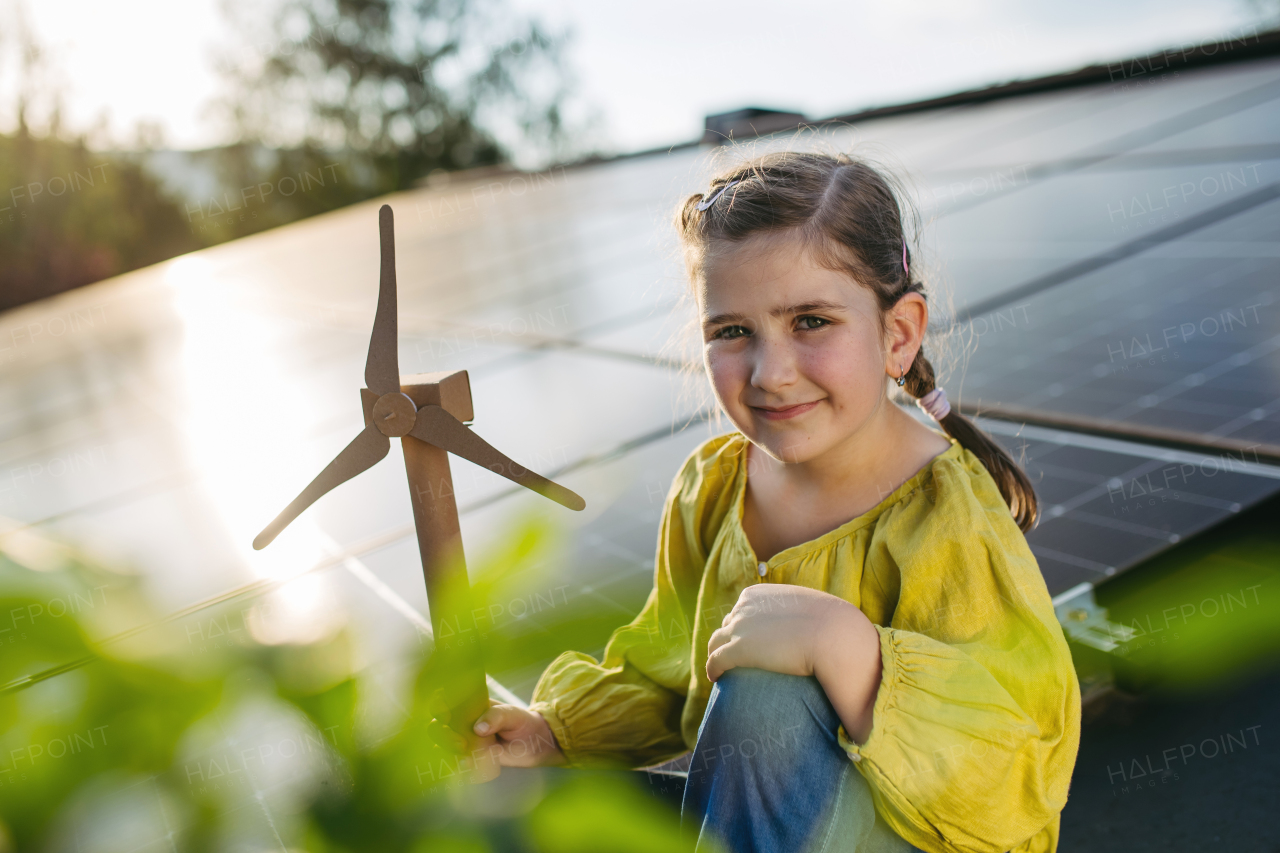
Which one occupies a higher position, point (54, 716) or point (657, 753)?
point (54, 716)

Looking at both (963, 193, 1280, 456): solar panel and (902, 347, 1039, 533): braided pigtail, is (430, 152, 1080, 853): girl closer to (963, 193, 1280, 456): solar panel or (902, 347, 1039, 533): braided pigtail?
(902, 347, 1039, 533): braided pigtail

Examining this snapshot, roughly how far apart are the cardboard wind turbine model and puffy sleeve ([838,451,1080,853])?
1.88 feet

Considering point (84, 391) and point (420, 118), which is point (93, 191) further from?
point (84, 391)

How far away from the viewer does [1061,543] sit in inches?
103

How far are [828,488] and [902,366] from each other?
0.82 feet

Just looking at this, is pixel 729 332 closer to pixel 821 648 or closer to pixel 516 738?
pixel 821 648

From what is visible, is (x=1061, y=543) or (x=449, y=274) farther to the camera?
(x=449, y=274)

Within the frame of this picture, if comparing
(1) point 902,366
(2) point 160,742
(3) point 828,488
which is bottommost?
(3) point 828,488

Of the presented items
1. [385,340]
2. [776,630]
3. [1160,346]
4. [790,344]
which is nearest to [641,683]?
[776,630]

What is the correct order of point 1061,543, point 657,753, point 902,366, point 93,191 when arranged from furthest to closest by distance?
point 93,191
point 1061,543
point 657,753
point 902,366

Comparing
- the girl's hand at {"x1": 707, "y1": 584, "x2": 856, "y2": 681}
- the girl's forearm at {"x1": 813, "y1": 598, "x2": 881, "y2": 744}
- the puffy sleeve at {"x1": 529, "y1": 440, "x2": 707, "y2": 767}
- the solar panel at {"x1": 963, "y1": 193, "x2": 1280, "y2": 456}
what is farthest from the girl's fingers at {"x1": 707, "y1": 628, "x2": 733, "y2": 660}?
the solar panel at {"x1": 963, "y1": 193, "x2": 1280, "y2": 456}

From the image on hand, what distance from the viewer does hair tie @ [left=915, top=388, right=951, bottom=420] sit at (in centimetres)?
181

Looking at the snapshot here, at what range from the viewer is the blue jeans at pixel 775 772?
1.38m

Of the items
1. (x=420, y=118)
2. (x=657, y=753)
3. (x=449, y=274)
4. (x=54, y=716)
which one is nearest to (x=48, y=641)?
(x=54, y=716)
